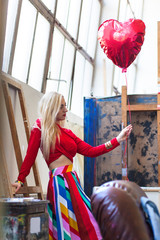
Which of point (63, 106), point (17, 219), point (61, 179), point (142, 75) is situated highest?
point (142, 75)

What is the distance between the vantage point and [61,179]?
8.28 ft

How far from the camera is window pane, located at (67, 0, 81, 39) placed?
5605 millimetres

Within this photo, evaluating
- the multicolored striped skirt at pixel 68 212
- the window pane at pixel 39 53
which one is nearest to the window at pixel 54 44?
the window pane at pixel 39 53

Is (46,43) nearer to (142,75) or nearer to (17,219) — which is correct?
(17,219)

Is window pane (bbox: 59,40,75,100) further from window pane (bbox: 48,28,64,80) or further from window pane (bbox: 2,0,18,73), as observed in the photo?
window pane (bbox: 2,0,18,73)

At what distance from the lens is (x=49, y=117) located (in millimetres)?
2586

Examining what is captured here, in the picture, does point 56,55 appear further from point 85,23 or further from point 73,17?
point 85,23

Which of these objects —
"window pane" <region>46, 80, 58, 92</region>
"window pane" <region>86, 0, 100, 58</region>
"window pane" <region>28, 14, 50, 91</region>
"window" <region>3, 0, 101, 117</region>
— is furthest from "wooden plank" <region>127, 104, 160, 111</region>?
"window pane" <region>86, 0, 100, 58</region>

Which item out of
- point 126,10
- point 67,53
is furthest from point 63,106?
point 126,10

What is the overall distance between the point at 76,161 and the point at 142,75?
19.2 ft

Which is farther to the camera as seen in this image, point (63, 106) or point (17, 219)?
point (63, 106)

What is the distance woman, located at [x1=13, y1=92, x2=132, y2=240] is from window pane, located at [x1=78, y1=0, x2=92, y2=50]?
12.2 feet

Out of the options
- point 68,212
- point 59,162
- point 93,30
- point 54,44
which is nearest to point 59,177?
point 59,162

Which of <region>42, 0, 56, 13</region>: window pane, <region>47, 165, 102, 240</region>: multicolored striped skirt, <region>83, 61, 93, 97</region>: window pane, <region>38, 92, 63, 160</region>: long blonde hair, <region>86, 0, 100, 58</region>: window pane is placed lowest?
<region>47, 165, 102, 240</region>: multicolored striped skirt
